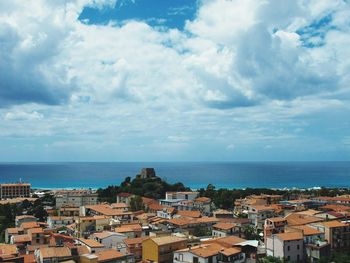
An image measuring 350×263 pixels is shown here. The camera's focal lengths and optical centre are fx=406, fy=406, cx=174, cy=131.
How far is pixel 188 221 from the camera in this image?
3200cm

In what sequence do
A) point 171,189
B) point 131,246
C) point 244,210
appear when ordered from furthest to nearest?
point 171,189, point 244,210, point 131,246

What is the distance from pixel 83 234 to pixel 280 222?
14507 mm

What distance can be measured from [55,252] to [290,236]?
1377 cm

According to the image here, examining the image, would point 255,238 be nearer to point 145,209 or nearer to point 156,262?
point 156,262

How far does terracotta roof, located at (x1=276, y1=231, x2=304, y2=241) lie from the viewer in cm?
2427

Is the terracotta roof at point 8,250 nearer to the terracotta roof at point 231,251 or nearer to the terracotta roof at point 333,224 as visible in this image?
the terracotta roof at point 231,251

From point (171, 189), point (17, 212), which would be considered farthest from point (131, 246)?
point (171, 189)

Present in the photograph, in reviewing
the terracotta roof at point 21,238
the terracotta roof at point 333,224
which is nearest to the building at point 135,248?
the terracotta roof at point 21,238

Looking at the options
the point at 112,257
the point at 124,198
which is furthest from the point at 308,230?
the point at 124,198

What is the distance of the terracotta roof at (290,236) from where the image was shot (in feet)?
79.6

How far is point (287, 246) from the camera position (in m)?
24.2

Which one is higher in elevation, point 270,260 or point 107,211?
point 107,211

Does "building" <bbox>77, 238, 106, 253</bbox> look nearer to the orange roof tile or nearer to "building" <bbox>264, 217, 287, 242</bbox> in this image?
"building" <bbox>264, 217, 287, 242</bbox>

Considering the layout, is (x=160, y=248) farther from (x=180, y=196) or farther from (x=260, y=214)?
(x=180, y=196)
